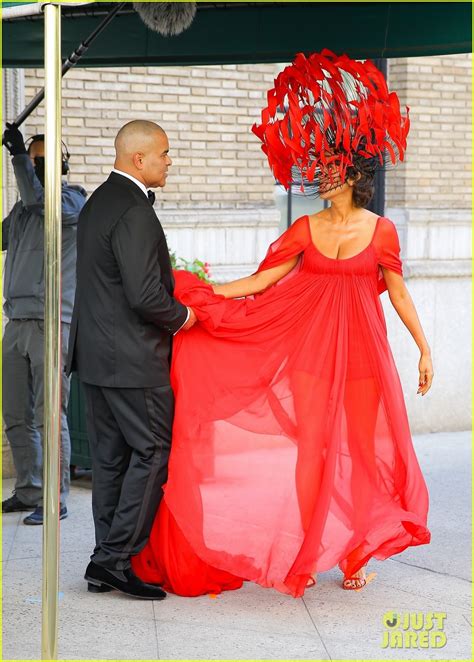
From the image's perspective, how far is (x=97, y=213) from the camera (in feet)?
16.5

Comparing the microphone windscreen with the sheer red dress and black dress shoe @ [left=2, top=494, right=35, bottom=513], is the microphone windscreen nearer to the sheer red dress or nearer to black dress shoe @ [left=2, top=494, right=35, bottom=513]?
the sheer red dress

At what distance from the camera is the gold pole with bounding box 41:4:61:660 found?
394 centimetres

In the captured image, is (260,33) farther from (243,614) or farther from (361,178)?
(243,614)

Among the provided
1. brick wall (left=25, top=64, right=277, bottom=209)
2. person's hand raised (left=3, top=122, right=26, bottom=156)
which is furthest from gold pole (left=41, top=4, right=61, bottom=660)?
brick wall (left=25, top=64, right=277, bottom=209)

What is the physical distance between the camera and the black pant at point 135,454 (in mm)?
5102

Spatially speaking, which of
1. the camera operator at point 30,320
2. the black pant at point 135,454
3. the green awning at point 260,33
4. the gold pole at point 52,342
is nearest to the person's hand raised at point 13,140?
the camera operator at point 30,320

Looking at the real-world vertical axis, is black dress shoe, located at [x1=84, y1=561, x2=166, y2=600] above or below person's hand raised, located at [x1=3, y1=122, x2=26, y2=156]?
below

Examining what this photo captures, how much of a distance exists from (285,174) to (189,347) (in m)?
0.90

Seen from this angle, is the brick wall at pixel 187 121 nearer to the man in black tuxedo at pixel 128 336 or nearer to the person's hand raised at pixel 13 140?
the person's hand raised at pixel 13 140

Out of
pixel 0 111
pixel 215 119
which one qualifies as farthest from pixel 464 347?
pixel 0 111

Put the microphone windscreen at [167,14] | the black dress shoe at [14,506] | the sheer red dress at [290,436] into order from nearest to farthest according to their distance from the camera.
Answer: the sheer red dress at [290,436]
the microphone windscreen at [167,14]
the black dress shoe at [14,506]

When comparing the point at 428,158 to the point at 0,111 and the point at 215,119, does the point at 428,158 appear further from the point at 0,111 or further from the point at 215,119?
the point at 0,111

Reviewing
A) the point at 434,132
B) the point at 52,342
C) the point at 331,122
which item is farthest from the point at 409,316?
the point at 434,132

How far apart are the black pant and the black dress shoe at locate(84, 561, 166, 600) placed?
0.12 ft
